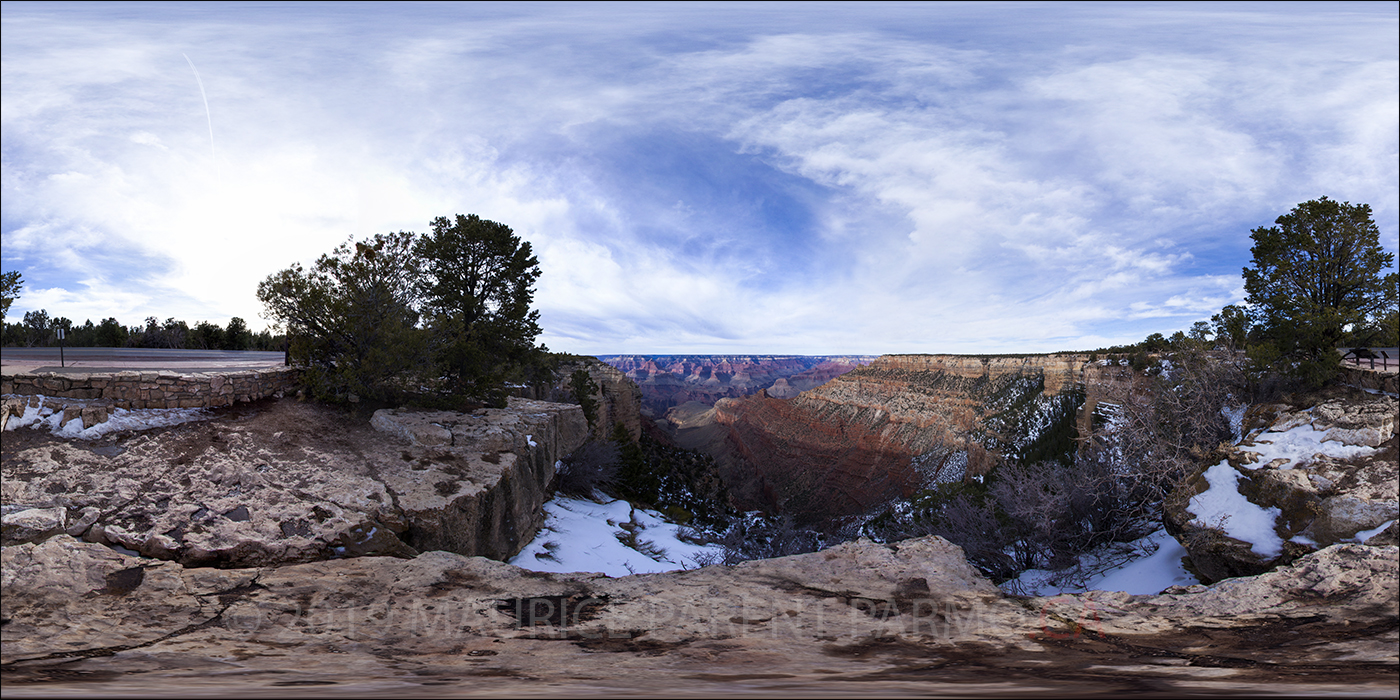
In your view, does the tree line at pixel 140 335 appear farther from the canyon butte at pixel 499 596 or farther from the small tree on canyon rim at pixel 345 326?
the canyon butte at pixel 499 596

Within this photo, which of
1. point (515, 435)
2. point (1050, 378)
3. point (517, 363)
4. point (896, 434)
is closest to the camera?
point (515, 435)

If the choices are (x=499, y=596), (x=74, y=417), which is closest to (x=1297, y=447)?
(x=499, y=596)

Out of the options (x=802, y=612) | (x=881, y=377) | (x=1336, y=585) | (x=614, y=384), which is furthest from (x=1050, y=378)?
(x=802, y=612)

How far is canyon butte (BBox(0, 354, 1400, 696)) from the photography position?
471 centimetres

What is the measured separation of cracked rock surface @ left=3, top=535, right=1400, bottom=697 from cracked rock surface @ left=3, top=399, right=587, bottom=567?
0.68m

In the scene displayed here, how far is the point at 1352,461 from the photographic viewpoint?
29.1 ft

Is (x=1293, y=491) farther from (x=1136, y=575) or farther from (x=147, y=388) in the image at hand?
(x=147, y=388)

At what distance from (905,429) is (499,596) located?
68.9 meters

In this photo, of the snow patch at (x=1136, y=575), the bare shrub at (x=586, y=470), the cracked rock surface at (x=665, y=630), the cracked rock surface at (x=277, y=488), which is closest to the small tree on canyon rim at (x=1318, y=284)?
the snow patch at (x=1136, y=575)

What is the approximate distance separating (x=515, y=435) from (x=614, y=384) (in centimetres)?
3766

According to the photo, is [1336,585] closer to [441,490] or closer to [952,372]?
[441,490]

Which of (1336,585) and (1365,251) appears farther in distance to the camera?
(1365,251)

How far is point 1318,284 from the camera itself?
497 inches

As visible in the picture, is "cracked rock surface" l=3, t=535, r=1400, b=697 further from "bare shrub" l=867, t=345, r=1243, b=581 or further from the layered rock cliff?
the layered rock cliff
